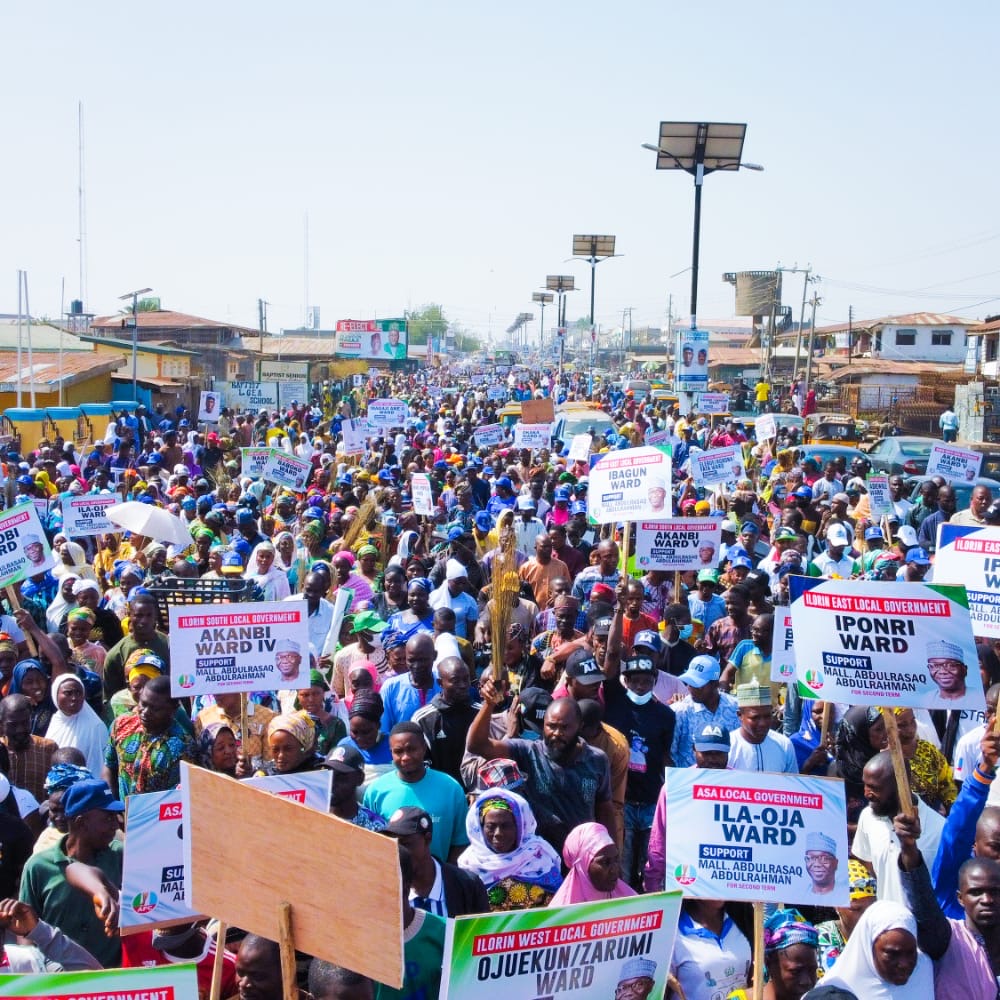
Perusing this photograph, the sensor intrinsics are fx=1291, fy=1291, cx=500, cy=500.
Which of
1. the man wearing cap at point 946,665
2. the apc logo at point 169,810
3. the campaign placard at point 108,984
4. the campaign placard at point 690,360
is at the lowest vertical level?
the apc logo at point 169,810

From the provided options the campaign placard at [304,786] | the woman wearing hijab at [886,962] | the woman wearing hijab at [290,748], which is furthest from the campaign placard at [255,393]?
the woman wearing hijab at [886,962]

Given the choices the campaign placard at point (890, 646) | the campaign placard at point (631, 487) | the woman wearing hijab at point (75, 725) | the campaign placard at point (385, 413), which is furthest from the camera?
the campaign placard at point (385, 413)

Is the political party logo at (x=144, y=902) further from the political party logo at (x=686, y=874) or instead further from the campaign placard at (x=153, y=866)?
the political party logo at (x=686, y=874)

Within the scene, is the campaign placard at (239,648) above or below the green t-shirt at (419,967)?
above

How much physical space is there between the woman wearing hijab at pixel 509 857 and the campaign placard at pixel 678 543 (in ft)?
16.2

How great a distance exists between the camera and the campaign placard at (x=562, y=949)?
3701mm

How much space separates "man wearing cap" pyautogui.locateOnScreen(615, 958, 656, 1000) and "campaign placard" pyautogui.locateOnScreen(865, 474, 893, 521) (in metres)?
10.9

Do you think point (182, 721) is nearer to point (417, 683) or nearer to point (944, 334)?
point (417, 683)

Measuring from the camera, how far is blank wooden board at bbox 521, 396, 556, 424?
77.1 ft

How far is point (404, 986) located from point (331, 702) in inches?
148

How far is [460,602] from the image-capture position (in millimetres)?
9773

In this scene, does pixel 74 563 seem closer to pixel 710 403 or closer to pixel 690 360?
pixel 690 360

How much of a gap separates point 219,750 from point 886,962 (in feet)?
11.2

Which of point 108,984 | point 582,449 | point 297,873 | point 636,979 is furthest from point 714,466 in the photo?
point 108,984
